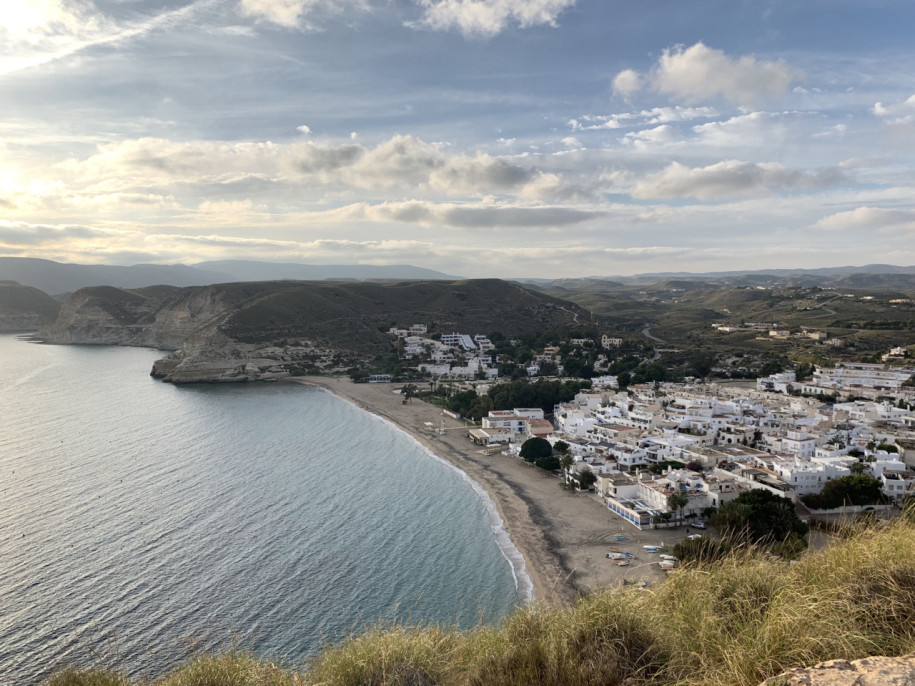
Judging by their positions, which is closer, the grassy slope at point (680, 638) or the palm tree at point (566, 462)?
the grassy slope at point (680, 638)

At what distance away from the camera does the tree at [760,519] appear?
1667 centimetres

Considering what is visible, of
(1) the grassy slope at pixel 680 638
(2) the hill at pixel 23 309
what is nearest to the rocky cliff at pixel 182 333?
(2) the hill at pixel 23 309

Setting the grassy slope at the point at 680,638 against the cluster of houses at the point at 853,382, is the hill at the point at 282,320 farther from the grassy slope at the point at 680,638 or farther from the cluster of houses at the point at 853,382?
the grassy slope at the point at 680,638

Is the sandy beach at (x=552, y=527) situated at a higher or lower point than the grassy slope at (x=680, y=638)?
lower

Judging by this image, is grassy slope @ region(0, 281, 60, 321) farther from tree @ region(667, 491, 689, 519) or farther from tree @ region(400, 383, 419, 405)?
tree @ region(667, 491, 689, 519)

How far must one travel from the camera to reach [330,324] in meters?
69.3

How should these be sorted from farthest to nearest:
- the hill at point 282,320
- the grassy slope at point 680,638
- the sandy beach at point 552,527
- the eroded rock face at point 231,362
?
the hill at point 282,320 → the eroded rock face at point 231,362 → the sandy beach at point 552,527 → the grassy slope at point 680,638

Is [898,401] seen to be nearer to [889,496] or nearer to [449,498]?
[889,496]

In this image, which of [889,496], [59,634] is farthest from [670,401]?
[59,634]

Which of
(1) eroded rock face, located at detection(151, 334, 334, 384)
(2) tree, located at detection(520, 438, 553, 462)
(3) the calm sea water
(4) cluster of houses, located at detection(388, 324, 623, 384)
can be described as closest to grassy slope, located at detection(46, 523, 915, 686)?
(3) the calm sea water

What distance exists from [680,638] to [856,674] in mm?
1566

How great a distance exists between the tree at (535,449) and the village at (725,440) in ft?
1.28

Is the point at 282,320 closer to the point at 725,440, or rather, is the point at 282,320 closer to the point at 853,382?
the point at 725,440

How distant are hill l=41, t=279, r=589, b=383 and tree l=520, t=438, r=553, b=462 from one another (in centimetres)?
3439
